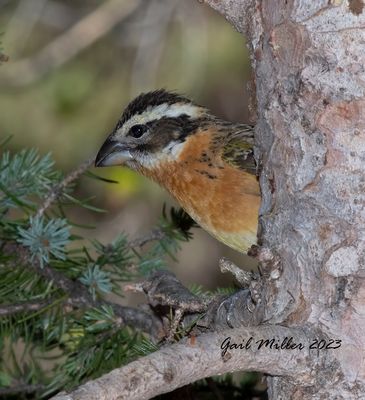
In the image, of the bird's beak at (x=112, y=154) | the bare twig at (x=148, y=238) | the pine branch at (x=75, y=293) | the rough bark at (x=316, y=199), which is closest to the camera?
the rough bark at (x=316, y=199)

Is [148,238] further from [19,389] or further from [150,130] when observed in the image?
[19,389]

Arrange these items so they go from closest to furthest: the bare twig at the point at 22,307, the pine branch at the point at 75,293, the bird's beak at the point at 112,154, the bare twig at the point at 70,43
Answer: the bare twig at the point at 22,307, the pine branch at the point at 75,293, the bird's beak at the point at 112,154, the bare twig at the point at 70,43

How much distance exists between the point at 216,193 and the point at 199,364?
1319mm

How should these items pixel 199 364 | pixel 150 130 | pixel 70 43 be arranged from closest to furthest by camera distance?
pixel 199 364
pixel 150 130
pixel 70 43

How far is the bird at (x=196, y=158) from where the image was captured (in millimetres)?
3148

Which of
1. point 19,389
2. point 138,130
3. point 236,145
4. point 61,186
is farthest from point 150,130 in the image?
point 19,389

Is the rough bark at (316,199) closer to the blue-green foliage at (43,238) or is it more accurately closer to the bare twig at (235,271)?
the bare twig at (235,271)

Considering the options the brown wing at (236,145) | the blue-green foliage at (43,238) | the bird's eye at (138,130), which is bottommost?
the blue-green foliage at (43,238)

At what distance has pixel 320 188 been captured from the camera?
7.37 feet

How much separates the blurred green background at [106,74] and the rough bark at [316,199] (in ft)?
10.5

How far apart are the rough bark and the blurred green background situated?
3191 millimetres

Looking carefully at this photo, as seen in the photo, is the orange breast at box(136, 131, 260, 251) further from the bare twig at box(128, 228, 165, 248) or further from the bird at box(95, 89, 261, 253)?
the bare twig at box(128, 228, 165, 248)

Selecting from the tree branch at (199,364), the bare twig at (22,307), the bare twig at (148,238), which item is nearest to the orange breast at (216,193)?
the bare twig at (148,238)

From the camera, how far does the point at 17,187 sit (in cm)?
304
